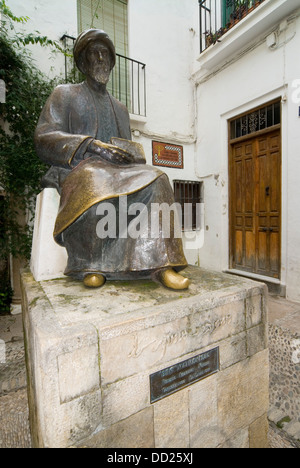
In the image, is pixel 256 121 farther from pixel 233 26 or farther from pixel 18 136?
pixel 18 136

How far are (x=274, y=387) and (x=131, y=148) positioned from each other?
78.2 inches

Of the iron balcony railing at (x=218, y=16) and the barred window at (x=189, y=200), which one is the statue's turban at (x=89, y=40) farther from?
the barred window at (x=189, y=200)

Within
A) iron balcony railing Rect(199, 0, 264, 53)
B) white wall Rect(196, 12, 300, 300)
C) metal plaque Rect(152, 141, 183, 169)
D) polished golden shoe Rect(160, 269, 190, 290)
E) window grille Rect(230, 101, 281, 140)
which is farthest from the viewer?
metal plaque Rect(152, 141, 183, 169)

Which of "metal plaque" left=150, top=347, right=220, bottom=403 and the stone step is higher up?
"metal plaque" left=150, top=347, right=220, bottom=403

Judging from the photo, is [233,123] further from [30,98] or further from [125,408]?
[125,408]

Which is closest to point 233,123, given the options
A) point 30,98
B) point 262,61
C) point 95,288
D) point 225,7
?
point 262,61

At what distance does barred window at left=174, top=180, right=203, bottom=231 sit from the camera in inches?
207

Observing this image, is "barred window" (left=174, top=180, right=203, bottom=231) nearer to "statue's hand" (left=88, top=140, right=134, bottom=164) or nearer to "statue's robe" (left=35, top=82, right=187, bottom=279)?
"statue's robe" (left=35, top=82, right=187, bottom=279)

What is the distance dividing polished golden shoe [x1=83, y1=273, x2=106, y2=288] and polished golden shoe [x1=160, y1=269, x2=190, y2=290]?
0.34 metres

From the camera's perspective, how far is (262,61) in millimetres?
3854

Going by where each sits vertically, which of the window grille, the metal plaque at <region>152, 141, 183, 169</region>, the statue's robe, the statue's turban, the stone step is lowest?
the stone step

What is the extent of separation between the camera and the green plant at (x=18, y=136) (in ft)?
11.0

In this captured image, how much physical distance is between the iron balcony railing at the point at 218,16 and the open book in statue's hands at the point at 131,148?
373cm

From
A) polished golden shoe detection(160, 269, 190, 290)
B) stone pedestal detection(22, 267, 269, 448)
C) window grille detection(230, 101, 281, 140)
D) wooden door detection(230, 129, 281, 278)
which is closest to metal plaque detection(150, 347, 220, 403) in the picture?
stone pedestal detection(22, 267, 269, 448)
